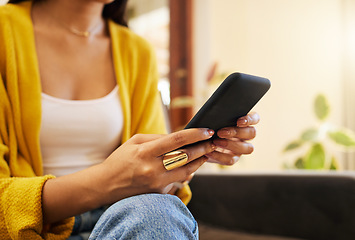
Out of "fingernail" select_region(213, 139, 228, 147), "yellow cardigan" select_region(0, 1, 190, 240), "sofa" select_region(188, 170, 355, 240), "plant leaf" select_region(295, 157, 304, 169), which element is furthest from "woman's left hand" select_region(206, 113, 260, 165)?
"plant leaf" select_region(295, 157, 304, 169)

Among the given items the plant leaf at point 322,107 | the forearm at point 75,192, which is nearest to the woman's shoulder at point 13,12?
the forearm at point 75,192

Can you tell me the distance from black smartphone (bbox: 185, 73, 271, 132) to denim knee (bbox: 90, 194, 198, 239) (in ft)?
0.38

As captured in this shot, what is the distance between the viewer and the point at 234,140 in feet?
2.16

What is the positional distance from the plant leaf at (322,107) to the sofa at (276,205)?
0.74 metres

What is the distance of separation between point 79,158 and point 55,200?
0.23m

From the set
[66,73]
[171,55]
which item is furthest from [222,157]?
[171,55]

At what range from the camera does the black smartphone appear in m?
0.47

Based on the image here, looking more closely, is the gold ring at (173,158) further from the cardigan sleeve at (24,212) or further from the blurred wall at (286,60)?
the blurred wall at (286,60)

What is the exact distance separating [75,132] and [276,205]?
0.64 meters

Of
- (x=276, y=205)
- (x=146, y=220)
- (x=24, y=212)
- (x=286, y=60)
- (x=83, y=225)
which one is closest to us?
(x=146, y=220)

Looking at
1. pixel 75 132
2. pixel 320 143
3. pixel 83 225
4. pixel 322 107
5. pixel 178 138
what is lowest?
pixel 320 143

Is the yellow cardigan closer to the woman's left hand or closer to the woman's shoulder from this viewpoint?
the woman's shoulder

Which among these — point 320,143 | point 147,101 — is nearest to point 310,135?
point 320,143

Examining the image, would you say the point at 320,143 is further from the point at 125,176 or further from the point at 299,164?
the point at 125,176
